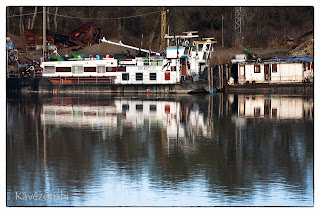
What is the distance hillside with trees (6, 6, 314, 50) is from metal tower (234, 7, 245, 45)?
1.57 ft

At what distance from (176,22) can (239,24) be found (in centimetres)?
777

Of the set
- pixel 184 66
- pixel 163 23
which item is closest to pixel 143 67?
pixel 184 66

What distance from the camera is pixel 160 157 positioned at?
2330 centimetres

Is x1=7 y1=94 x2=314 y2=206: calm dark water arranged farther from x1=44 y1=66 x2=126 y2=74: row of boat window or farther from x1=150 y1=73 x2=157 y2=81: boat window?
x1=44 y1=66 x2=126 y2=74: row of boat window

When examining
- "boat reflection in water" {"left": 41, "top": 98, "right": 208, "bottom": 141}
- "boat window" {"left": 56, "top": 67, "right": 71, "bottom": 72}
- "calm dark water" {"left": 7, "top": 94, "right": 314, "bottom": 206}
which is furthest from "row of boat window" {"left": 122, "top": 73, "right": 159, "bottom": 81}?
"calm dark water" {"left": 7, "top": 94, "right": 314, "bottom": 206}

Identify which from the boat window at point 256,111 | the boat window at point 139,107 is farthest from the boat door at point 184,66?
the boat window at point 256,111

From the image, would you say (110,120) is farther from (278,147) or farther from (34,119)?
(278,147)

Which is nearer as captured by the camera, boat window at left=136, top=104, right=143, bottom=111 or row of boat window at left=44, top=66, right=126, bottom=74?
boat window at left=136, top=104, right=143, bottom=111

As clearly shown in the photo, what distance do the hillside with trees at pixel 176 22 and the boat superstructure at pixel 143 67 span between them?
6463 millimetres

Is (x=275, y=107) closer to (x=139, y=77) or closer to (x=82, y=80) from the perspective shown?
(x=139, y=77)

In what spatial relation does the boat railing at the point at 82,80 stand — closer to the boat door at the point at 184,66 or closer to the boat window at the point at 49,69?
the boat window at the point at 49,69

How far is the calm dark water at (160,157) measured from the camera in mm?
17672

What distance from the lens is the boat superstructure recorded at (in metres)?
59.6

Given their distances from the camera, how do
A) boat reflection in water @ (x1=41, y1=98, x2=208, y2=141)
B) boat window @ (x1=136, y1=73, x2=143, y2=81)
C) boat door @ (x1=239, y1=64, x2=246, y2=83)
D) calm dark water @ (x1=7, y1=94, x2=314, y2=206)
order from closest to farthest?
calm dark water @ (x1=7, y1=94, x2=314, y2=206)
boat reflection in water @ (x1=41, y1=98, x2=208, y2=141)
boat window @ (x1=136, y1=73, x2=143, y2=81)
boat door @ (x1=239, y1=64, x2=246, y2=83)
